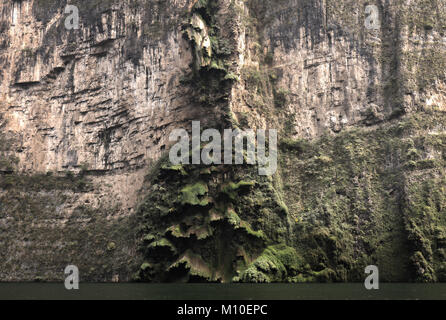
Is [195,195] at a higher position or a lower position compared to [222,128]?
lower

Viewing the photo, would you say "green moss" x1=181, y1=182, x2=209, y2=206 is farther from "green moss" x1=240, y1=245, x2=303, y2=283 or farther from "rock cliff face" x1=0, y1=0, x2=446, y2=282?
"green moss" x1=240, y1=245, x2=303, y2=283

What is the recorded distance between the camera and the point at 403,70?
258 ft

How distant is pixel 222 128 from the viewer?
247ft

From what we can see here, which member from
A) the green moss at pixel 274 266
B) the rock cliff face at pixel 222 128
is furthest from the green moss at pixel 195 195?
the green moss at pixel 274 266

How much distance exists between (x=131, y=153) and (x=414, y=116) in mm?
40704

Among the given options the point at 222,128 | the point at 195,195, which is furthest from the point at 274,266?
the point at 222,128

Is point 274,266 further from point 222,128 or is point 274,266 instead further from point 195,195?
point 222,128

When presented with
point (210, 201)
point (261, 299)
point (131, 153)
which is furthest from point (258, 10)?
point (261, 299)

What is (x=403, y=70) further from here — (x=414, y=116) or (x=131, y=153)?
(x=131, y=153)

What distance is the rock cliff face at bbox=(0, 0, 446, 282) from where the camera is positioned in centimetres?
6600

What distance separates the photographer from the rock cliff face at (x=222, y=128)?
2598 inches

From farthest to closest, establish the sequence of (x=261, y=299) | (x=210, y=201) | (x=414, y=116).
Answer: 1. (x=414, y=116)
2. (x=210, y=201)
3. (x=261, y=299)

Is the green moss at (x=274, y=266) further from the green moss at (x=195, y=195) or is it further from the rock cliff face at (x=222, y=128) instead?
the green moss at (x=195, y=195)

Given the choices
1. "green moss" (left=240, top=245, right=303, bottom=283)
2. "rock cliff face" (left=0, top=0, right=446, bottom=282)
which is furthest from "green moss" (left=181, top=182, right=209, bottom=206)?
"green moss" (left=240, top=245, right=303, bottom=283)
